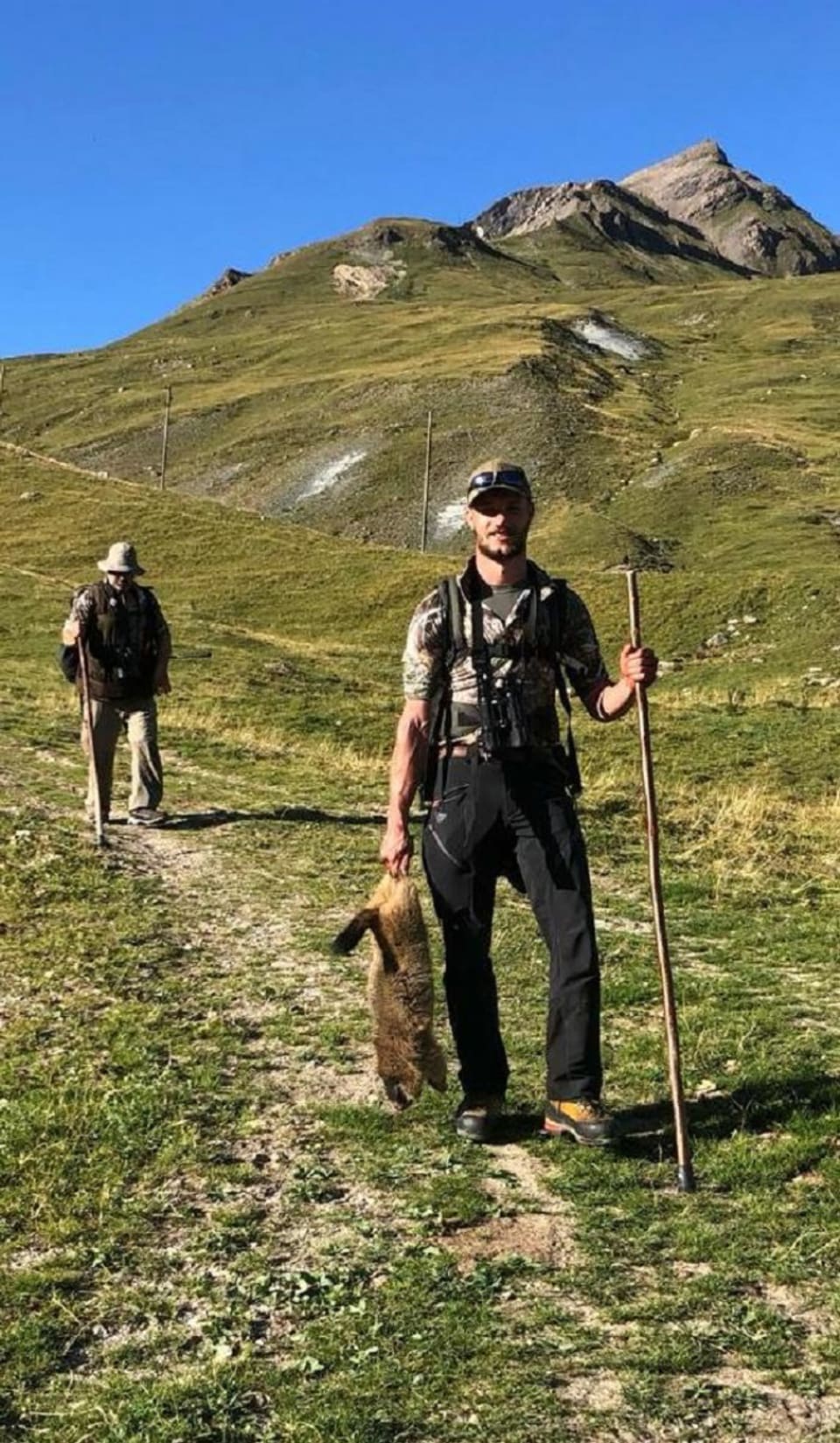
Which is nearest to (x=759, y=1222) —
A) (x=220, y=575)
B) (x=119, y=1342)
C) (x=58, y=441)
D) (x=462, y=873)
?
(x=462, y=873)

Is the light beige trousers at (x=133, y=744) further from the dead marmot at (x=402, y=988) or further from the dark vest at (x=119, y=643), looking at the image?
the dead marmot at (x=402, y=988)

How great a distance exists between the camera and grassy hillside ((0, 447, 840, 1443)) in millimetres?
4168

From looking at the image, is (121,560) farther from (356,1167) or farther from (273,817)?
(356,1167)

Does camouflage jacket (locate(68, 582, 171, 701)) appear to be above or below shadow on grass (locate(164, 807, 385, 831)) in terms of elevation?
above

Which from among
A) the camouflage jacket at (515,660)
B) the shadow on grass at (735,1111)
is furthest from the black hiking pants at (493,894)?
the shadow on grass at (735,1111)

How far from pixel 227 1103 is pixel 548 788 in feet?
8.03

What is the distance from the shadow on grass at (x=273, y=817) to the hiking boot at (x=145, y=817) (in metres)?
0.13

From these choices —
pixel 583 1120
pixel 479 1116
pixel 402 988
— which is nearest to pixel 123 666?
pixel 402 988

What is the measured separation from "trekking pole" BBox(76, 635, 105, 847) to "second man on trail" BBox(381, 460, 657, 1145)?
7.83 m

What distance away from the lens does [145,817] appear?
1485 centimetres

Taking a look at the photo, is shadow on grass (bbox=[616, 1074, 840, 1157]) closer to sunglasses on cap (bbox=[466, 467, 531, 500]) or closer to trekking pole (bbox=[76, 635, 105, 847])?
sunglasses on cap (bbox=[466, 467, 531, 500])

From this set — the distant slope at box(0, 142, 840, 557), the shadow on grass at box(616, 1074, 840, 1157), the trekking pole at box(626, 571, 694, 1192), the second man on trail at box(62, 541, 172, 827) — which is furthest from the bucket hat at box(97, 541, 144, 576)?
the distant slope at box(0, 142, 840, 557)

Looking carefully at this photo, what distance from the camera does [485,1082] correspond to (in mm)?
6250

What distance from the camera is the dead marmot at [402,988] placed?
630cm
